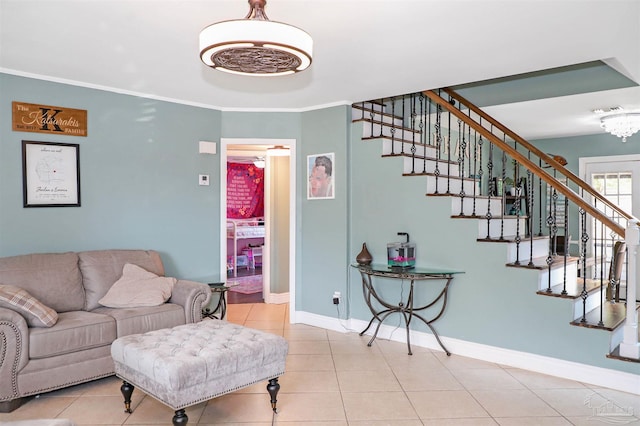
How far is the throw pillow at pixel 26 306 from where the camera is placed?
3.01 m

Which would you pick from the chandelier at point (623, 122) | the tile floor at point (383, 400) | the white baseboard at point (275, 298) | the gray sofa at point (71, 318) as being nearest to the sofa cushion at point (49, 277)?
the gray sofa at point (71, 318)

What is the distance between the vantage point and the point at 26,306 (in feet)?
10.0

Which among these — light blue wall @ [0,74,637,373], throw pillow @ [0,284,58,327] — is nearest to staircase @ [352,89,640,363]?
light blue wall @ [0,74,637,373]

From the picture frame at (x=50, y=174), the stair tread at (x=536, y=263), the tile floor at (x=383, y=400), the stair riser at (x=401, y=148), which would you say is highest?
the stair riser at (x=401, y=148)

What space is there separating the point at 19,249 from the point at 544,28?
4.39 metres

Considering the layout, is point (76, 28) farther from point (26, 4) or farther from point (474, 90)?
point (474, 90)

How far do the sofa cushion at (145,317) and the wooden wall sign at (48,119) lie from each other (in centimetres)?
167

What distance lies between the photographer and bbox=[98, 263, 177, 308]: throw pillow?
3.74 meters

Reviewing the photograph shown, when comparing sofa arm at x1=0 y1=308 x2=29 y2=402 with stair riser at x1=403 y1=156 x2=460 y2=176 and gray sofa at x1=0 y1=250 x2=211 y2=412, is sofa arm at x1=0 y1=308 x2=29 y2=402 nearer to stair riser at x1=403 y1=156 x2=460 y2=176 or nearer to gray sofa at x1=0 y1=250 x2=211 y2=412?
gray sofa at x1=0 y1=250 x2=211 y2=412

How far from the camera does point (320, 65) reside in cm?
366

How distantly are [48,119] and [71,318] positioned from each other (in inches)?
71.8

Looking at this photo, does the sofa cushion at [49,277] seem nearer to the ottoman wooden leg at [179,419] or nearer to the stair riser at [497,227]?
the ottoman wooden leg at [179,419]

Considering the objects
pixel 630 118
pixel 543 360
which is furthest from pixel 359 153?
pixel 630 118

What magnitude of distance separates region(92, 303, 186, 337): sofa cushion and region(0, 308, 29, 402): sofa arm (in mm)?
644
